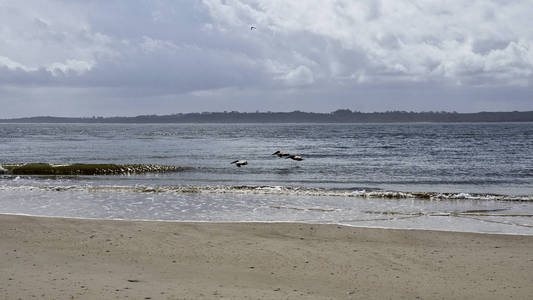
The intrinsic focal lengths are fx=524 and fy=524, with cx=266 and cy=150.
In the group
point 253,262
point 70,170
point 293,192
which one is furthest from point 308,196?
point 70,170

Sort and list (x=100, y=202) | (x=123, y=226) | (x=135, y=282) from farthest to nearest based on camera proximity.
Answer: (x=100, y=202) < (x=123, y=226) < (x=135, y=282)

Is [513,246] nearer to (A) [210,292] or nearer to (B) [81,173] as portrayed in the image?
(A) [210,292]

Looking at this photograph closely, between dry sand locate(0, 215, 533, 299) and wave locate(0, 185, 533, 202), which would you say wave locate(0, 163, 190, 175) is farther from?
dry sand locate(0, 215, 533, 299)

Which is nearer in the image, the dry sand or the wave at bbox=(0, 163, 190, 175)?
the dry sand

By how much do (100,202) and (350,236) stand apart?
10169 mm

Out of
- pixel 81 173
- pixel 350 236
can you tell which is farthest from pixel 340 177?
pixel 350 236

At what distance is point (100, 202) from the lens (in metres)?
18.7

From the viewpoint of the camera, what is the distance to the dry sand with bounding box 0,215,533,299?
25.9 ft

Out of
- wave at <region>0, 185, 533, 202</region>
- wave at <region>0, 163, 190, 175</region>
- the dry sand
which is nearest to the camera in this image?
the dry sand

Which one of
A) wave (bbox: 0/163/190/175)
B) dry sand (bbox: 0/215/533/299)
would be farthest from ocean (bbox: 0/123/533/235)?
dry sand (bbox: 0/215/533/299)

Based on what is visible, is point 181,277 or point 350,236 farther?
point 350,236

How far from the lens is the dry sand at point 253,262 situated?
790 centimetres

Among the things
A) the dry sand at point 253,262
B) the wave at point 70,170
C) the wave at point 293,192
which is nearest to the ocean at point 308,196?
the wave at point 293,192

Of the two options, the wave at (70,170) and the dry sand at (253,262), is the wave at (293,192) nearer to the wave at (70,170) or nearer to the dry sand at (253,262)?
the wave at (70,170)
